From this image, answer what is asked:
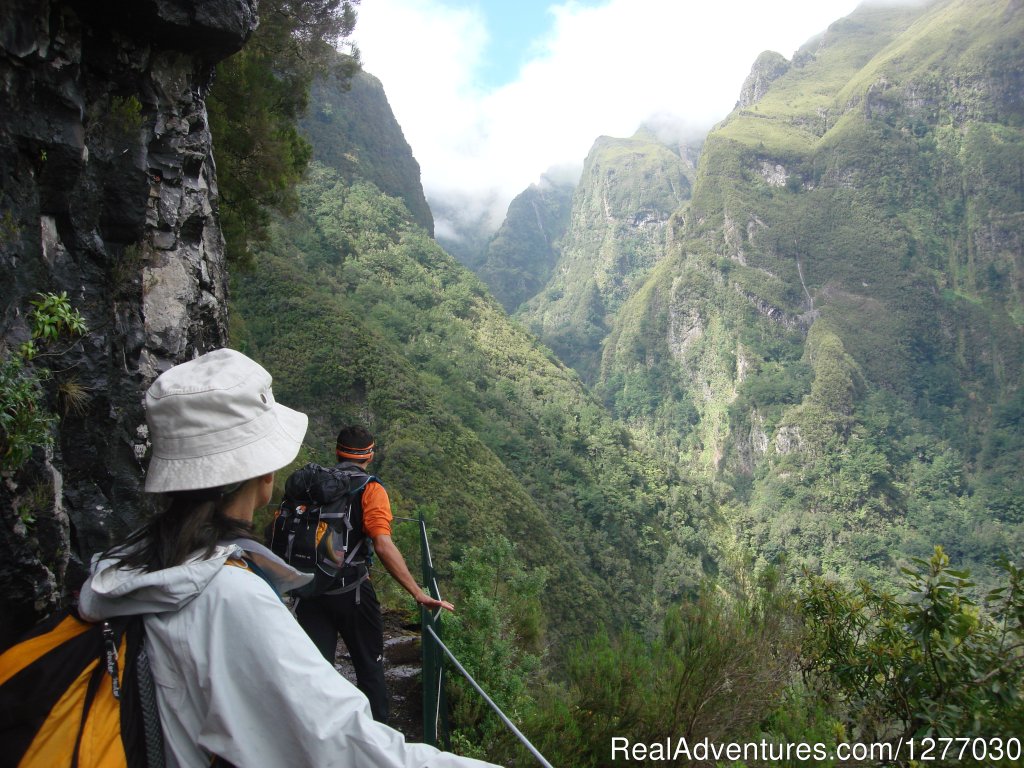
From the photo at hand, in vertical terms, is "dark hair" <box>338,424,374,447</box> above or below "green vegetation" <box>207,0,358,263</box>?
below

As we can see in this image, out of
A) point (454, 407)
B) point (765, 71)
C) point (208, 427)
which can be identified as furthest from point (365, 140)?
point (765, 71)

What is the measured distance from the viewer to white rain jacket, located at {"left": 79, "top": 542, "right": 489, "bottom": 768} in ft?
3.27

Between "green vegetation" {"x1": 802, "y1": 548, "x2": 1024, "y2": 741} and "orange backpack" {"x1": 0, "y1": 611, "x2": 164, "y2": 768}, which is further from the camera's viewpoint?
"green vegetation" {"x1": 802, "y1": 548, "x2": 1024, "y2": 741}

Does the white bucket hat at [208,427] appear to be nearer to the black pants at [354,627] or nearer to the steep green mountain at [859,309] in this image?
the black pants at [354,627]

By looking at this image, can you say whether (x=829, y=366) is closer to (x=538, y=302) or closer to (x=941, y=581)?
(x=538, y=302)

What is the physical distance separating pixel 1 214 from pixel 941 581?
14.2 feet

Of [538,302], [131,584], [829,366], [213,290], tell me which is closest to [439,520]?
[213,290]

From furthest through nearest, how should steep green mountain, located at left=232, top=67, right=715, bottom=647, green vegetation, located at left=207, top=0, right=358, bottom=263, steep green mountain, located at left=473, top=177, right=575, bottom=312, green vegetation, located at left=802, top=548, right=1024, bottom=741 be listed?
steep green mountain, located at left=473, top=177, right=575, bottom=312 < steep green mountain, located at left=232, top=67, right=715, bottom=647 < green vegetation, located at left=207, top=0, right=358, bottom=263 < green vegetation, located at left=802, top=548, right=1024, bottom=741

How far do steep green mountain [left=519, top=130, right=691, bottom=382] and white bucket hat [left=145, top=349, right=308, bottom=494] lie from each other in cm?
13729

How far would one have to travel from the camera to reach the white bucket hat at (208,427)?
4.10 ft

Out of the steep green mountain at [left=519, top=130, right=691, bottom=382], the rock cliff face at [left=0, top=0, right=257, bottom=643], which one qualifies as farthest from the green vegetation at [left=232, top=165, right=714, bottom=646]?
the steep green mountain at [left=519, top=130, right=691, bottom=382]

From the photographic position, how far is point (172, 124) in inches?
213

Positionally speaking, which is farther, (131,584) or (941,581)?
(941,581)

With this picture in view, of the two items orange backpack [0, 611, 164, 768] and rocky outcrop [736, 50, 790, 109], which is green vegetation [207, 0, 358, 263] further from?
rocky outcrop [736, 50, 790, 109]
